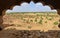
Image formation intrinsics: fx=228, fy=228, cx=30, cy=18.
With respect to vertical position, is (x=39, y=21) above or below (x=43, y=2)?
below

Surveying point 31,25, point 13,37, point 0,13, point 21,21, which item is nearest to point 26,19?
point 21,21

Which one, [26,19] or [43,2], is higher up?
[43,2]

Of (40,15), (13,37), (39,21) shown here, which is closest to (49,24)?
(39,21)

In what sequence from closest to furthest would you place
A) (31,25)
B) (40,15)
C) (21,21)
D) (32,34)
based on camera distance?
(32,34) < (31,25) < (21,21) < (40,15)

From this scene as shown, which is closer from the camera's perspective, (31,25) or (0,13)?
(0,13)

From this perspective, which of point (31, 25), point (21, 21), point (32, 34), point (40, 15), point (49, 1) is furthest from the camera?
point (40, 15)

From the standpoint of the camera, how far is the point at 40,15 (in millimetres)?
19688

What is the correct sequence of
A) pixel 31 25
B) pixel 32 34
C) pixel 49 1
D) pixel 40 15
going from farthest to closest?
pixel 40 15
pixel 31 25
pixel 32 34
pixel 49 1

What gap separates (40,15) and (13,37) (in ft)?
39.0

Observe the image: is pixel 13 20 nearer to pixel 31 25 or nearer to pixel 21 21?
pixel 21 21

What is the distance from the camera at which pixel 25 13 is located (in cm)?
2078

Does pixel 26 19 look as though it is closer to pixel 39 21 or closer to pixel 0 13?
pixel 39 21

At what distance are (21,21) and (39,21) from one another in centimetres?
154

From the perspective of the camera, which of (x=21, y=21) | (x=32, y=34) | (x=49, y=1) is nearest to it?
(x=49, y=1)
